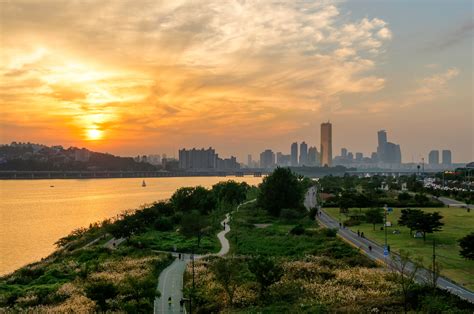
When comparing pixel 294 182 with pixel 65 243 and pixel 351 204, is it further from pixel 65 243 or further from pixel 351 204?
pixel 65 243

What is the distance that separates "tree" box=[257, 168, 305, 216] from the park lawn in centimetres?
919

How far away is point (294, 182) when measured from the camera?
8825 centimetres

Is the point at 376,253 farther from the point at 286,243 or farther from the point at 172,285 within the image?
the point at 172,285

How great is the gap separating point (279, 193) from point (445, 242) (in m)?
37.5

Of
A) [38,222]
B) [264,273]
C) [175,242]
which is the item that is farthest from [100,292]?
[38,222]

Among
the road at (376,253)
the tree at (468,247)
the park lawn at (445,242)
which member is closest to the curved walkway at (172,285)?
the road at (376,253)

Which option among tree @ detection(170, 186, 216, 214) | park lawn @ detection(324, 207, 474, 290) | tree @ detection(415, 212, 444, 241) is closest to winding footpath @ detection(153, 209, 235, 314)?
park lawn @ detection(324, 207, 474, 290)

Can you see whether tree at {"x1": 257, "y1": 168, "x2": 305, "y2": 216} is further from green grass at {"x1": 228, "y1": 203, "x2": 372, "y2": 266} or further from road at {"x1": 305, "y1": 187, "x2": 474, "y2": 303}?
green grass at {"x1": 228, "y1": 203, "x2": 372, "y2": 266}

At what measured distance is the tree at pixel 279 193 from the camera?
8444cm

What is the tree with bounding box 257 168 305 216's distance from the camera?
8444cm

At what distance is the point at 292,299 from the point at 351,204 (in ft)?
193

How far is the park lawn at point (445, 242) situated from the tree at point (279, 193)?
919 centimetres

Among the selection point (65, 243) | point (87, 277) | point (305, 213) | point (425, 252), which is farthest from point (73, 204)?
point (425, 252)

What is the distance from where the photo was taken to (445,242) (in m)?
50.8
